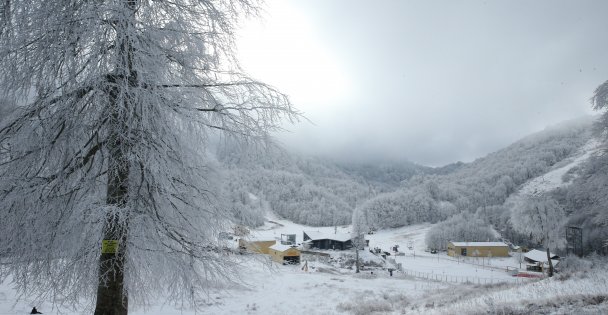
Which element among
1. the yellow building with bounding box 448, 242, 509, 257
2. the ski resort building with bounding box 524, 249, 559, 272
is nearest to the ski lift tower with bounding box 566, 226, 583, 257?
the ski resort building with bounding box 524, 249, 559, 272

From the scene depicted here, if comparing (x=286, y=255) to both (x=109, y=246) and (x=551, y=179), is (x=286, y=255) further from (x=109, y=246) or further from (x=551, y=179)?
(x=551, y=179)

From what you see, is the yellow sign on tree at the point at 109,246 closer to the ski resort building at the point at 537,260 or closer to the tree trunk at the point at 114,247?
the tree trunk at the point at 114,247

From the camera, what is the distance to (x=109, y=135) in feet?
14.8

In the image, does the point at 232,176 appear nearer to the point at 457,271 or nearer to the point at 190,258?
the point at 190,258

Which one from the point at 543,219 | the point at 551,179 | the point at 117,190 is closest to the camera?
the point at 117,190

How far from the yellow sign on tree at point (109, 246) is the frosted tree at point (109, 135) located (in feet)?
0.04

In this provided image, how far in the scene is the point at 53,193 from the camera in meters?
4.43

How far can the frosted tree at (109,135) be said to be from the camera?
4.14 metres

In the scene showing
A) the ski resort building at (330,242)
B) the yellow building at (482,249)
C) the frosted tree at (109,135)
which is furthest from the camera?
the ski resort building at (330,242)

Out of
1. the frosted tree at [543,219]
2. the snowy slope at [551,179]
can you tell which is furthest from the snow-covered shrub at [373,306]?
the snowy slope at [551,179]

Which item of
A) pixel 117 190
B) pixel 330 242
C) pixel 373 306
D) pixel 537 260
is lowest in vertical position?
pixel 537 260

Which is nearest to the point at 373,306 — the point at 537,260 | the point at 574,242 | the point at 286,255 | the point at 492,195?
the point at 286,255

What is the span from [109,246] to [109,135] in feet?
4.90

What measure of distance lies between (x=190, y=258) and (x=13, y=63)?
3420 millimetres
